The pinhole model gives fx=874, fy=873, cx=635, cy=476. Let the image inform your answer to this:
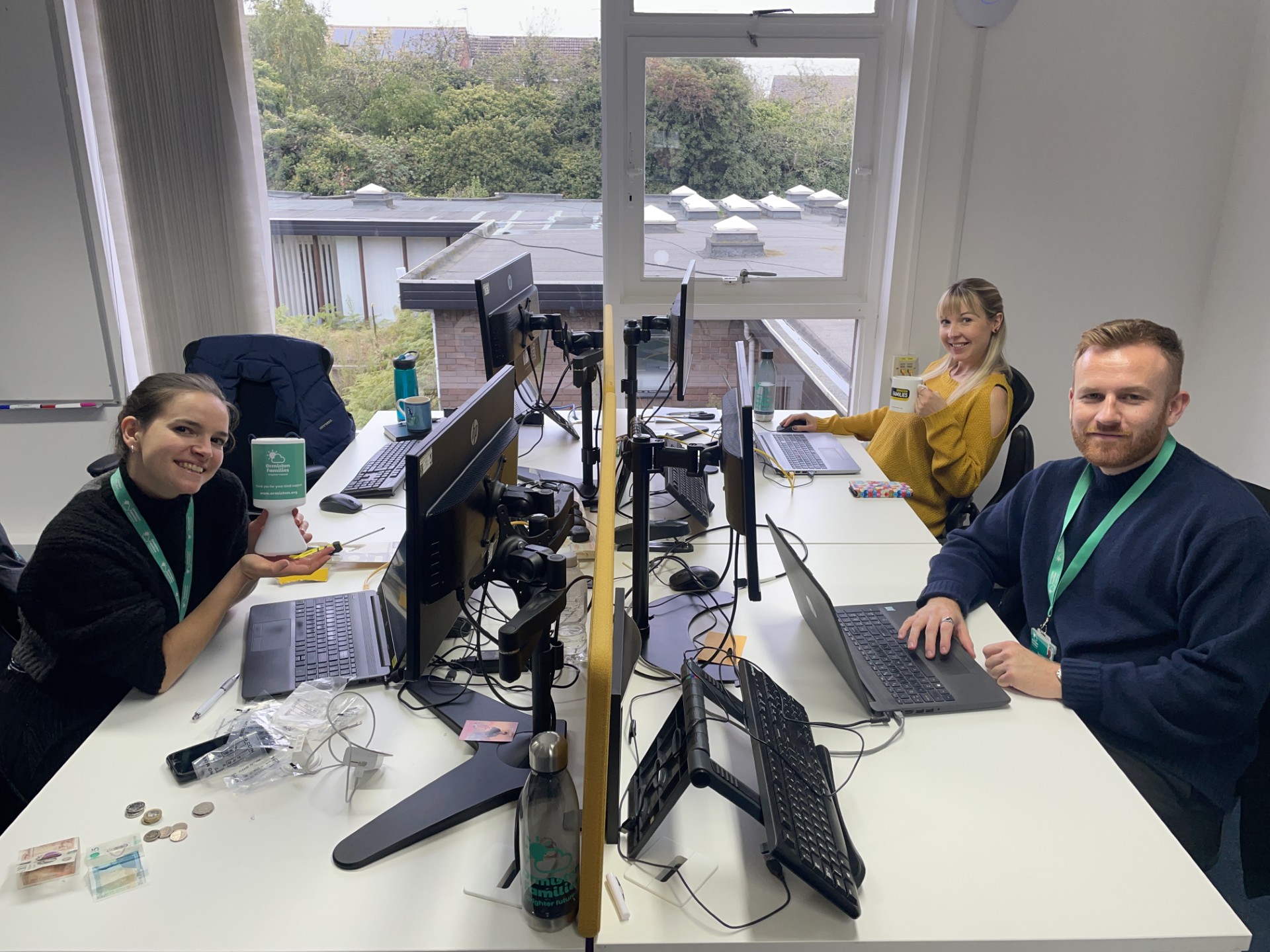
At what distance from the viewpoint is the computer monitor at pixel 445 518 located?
120 centimetres

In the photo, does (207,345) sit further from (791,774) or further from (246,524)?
(791,774)

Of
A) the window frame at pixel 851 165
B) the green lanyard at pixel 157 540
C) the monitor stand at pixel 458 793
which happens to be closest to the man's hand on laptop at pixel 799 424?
the window frame at pixel 851 165

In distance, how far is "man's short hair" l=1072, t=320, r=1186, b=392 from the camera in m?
1.69

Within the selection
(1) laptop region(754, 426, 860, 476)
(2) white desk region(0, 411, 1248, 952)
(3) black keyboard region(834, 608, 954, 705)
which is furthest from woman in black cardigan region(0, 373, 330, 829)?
(1) laptop region(754, 426, 860, 476)

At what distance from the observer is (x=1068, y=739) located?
145cm

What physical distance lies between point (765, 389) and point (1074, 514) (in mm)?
1524

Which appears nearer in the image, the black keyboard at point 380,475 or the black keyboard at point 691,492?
the black keyboard at point 691,492

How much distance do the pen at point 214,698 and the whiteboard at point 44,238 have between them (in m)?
2.65

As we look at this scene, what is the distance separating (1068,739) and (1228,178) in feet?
9.81

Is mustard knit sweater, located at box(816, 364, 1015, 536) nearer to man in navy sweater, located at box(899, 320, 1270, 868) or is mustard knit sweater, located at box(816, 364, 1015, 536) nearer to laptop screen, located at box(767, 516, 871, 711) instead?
man in navy sweater, located at box(899, 320, 1270, 868)

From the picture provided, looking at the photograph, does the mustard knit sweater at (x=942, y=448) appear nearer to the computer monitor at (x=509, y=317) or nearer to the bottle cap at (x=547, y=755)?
the computer monitor at (x=509, y=317)

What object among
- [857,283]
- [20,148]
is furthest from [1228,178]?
[20,148]

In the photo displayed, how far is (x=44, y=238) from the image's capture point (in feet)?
11.5

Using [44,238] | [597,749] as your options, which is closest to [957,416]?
[597,749]
